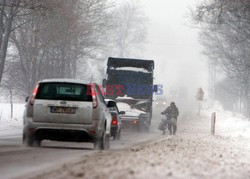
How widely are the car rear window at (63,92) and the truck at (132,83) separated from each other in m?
16.1

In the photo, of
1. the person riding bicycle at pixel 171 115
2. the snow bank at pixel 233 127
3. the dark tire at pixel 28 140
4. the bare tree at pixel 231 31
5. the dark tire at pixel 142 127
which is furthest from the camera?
the snow bank at pixel 233 127

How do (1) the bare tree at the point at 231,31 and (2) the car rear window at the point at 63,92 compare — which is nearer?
(2) the car rear window at the point at 63,92

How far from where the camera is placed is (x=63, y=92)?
13.6m

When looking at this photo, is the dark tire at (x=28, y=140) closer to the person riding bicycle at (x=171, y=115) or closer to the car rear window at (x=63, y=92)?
the car rear window at (x=63, y=92)

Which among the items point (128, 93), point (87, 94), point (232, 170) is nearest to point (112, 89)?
point (128, 93)

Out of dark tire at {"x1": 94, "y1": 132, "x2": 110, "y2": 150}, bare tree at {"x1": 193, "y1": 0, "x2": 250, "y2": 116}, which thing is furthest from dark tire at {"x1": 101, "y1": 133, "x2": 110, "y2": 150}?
bare tree at {"x1": 193, "y1": 0, "x2": 250, "y2": 116}

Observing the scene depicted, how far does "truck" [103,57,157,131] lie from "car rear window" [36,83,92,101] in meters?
16.1

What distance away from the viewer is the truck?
30.0 m

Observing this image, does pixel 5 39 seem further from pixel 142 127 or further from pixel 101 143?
pixel 101 143

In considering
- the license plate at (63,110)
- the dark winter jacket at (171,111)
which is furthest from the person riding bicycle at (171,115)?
the license plate at (63,110)

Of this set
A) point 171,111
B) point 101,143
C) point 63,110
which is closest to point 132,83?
point 171,111

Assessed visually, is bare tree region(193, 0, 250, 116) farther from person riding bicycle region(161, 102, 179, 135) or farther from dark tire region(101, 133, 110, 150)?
dark tire region(101, 133, 110, 150)

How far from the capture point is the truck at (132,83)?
30.0 metres

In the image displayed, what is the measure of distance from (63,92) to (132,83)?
1678 centimetres
